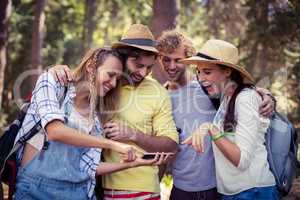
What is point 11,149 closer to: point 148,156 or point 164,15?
point 148,156

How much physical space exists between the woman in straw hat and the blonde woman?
1.73 feet

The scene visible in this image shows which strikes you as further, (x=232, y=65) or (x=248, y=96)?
(x=232, y=65)

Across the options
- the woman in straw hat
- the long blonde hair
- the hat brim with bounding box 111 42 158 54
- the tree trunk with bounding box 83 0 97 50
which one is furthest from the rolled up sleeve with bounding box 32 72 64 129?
the tree trunk with bounding box 83 0 97 50

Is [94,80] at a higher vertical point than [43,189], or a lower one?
higher

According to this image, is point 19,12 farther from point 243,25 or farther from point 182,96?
point 182,96

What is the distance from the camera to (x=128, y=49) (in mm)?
3801

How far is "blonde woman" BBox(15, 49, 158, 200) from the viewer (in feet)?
10.4

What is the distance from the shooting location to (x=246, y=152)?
3199 millimetres

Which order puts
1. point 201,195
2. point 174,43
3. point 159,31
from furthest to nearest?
point 159,31, point 174,43, point 201,195

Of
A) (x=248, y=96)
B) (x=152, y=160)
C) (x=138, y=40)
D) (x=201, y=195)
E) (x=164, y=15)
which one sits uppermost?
(x=164, y=15)

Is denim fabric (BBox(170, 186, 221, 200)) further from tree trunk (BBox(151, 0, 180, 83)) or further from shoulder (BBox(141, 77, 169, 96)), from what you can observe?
tree trunk (BBox(151, 0, 180, 83))

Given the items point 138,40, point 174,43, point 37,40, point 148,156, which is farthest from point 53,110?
point 37,40

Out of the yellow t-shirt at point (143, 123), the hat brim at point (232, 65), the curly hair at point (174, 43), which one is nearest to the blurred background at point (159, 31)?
the curly hair at point (174, 43)

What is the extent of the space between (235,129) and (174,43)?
1.03 metres
